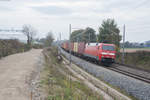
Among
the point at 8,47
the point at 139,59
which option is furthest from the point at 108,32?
the point at 8,47

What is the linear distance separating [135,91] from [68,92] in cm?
467

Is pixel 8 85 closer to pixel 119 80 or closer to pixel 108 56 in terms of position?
pixel 119 80

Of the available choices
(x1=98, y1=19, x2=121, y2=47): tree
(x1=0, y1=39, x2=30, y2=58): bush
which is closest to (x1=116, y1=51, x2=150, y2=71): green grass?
(x1=98, y1=19, x2=121, y2=47): tree

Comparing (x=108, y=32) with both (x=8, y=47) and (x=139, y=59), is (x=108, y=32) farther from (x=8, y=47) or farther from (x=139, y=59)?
(x=8, y=47)

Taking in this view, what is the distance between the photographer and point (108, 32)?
123ft

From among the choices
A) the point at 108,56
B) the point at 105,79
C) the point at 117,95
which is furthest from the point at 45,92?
the point at 108,56

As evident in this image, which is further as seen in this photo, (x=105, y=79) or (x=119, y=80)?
(x=105, y=79)

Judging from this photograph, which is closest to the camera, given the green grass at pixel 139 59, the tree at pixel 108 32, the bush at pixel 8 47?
the green grass at pixel 139 59

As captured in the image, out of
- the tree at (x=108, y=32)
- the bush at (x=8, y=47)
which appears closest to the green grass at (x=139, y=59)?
the tree at (x=108, y=32)

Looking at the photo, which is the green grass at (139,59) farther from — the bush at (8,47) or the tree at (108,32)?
the bush at (8,47)

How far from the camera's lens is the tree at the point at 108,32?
108ft

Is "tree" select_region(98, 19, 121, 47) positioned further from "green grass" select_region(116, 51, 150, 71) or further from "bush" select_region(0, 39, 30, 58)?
"bush" select_region(0, 39, 30, 58)

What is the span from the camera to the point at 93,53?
73.4 ft

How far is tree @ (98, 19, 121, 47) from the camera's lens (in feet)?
108
